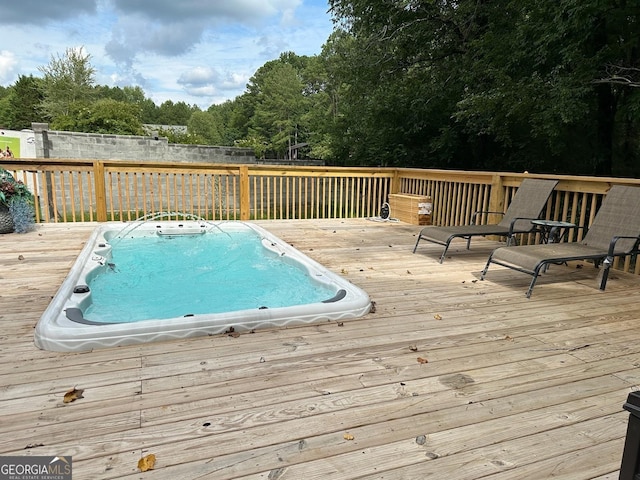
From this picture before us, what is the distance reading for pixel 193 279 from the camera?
4727 millimetres

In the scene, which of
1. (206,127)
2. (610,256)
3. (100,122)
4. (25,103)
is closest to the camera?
(610,256)

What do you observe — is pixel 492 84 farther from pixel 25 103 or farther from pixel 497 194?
pixel 25 103

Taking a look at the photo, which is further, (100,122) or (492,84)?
(100,122)

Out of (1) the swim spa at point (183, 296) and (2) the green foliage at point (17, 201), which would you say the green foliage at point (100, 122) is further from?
(1) the swim spa at point (183, 296)

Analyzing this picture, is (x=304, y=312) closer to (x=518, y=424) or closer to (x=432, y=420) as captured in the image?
(x=432, y=420)

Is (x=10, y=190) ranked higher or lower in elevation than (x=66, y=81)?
lower

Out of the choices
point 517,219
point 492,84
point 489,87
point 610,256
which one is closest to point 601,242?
point 610,256

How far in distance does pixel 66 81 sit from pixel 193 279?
25716mm

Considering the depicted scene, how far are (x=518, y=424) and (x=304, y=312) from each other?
4.64 ft

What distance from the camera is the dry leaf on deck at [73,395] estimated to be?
72.2 inches

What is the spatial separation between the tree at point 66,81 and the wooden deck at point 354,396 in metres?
25.8

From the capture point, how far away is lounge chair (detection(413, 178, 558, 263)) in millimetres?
4547

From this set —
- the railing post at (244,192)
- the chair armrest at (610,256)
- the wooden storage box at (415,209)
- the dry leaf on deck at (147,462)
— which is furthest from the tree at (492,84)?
the dry leaf on deck at (147,462)

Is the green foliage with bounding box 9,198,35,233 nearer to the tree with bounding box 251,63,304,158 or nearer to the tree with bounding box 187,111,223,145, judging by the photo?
the tree with bounding box 251,63,304,158
